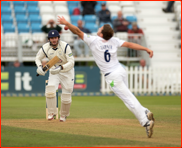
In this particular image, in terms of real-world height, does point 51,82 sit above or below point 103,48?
below

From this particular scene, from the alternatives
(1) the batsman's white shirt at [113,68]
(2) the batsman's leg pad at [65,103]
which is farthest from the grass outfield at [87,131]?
(1) the batsman's white shirt at [113,68]

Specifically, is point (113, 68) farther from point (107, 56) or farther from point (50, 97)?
point (50, 97)

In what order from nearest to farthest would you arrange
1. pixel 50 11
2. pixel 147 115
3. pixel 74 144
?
pixel 74 144 < pixel 147 115 < pixel 50 11

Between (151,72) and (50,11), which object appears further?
(50,11)

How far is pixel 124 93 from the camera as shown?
7.20m

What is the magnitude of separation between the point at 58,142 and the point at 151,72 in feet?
46.9

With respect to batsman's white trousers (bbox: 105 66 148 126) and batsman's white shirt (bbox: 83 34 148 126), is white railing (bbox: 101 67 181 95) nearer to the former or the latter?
batsman's white shirt (bbox: 83 34 148 126)

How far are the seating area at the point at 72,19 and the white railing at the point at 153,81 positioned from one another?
225cm

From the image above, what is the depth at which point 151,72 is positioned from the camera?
20.1 m

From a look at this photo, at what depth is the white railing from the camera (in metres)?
19.8

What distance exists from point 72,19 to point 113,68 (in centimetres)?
1661

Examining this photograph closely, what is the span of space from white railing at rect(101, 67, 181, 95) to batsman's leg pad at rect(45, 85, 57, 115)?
1037 centimetres

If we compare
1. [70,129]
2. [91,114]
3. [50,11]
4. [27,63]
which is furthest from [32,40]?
[70,129]

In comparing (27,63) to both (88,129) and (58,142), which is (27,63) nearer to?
(88,129)
